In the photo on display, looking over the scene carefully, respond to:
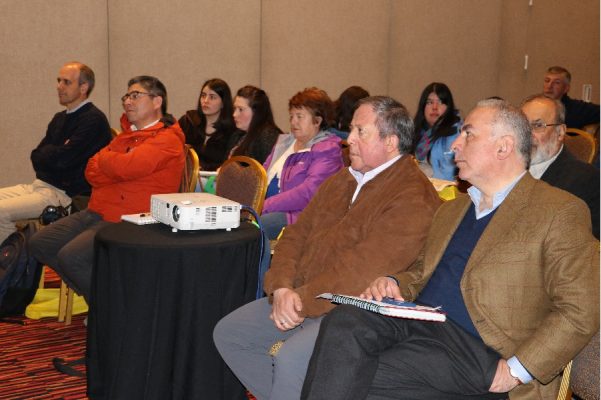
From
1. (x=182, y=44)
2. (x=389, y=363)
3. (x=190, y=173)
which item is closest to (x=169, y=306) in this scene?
(x=389, y=363)

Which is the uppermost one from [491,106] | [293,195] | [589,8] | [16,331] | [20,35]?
[589,8]

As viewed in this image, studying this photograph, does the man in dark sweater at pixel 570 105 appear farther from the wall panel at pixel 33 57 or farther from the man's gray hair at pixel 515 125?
the man's gray hair at pixel 515 125

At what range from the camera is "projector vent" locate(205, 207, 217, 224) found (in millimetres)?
2969

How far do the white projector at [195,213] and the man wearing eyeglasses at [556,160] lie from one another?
1309 millimetres

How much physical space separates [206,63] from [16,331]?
3.55 meters

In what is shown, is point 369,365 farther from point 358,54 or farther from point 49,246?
point 358,54

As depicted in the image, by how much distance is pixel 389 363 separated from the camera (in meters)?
2.11

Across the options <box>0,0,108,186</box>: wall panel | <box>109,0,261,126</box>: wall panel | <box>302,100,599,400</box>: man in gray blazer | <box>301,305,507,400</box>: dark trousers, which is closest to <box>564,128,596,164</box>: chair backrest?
<box>302,100,599,400</box>: man in gray blazer

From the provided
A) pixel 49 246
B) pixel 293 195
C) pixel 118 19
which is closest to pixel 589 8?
pixel 118 19

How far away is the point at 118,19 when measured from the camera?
644cm

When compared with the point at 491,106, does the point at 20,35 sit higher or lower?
higher

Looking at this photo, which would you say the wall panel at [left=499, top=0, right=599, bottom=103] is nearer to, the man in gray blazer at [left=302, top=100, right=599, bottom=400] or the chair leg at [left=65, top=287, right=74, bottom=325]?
the chair leg at [left=65, top=287, right=74, bottom=325]

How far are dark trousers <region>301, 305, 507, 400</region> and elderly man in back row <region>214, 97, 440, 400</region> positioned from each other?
0.28 metres

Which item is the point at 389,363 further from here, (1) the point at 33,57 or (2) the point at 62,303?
(1) the point at 33,57
